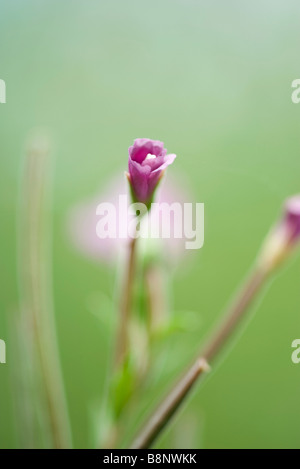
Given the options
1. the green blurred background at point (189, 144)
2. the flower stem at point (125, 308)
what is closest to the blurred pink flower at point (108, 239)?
the flower stem at point (125, 308)

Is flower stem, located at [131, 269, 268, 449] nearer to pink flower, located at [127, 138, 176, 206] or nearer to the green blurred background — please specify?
pink flower, located at [127, 138, 176, 206]

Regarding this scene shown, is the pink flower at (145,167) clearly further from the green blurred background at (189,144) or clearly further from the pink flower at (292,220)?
the green blurred background at (189,144)

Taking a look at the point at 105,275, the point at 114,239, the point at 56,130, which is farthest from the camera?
the point at 105,275

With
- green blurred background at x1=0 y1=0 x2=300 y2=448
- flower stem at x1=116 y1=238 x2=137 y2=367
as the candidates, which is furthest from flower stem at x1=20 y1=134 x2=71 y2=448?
green blurred background at x1=0 y1=0 x2=300 y2=448

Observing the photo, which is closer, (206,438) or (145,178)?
(145,178)

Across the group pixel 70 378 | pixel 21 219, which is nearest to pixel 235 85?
pixel 70 378

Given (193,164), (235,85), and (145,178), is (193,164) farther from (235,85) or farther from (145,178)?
(145,178)

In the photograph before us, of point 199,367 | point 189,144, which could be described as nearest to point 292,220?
point 199,367
